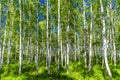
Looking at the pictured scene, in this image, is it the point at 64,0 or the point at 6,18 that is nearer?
the point at 64,0

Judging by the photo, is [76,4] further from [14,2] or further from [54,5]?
[14,2]

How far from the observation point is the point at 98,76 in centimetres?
2292

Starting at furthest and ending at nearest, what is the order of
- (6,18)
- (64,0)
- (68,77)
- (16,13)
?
(6,18) → (16,13) → (64,0) → (68,77)

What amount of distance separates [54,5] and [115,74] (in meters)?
14.0

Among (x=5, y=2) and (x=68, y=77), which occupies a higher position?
(x=5, y=2)

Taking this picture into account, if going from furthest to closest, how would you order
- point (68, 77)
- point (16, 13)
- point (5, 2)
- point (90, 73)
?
point (5, 2) < point (16, 13) < point (90, 73) < point (68, 77)

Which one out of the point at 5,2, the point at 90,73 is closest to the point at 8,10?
the point at 5,2

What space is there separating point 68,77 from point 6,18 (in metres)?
20.2

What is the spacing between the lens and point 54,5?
33.4 metres

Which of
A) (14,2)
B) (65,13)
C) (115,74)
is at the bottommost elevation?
(115,74)

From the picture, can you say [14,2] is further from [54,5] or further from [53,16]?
[53,16]

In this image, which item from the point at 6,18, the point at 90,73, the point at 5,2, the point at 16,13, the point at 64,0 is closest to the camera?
the point at 90,73

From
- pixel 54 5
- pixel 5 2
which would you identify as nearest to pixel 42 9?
pixel 54 5

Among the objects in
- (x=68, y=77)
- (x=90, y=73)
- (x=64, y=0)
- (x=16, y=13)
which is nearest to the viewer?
(x=68, y=77)
